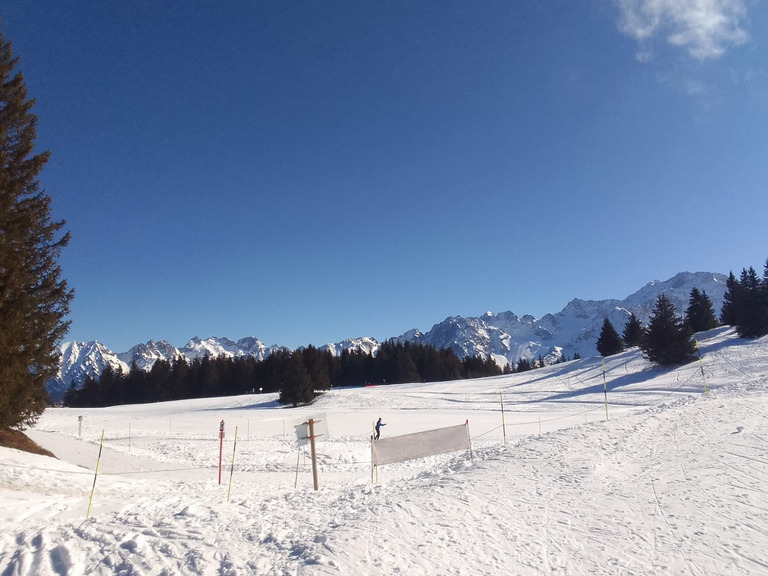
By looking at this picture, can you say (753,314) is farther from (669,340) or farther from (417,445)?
(417,445)

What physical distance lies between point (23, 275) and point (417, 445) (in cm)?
1358

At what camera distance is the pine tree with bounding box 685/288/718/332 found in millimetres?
67125

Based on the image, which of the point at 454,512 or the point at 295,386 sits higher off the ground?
the point at 295,386

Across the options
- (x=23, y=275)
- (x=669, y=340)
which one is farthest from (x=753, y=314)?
(x=23, y=275)

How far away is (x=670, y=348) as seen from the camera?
4206 centimetres

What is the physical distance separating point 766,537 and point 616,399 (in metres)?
30.3

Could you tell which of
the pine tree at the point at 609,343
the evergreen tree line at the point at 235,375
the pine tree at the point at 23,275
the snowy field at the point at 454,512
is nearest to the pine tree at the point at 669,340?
the pine tree at the point at 609,343

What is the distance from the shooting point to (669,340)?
42.1m

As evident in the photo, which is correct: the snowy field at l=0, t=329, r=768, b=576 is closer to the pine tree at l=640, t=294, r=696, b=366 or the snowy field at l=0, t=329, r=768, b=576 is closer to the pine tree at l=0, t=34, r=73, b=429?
the pine tree at l=0, t=34, r=73, b=429

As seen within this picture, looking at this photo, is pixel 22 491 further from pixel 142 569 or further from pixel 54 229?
pixel 54 229

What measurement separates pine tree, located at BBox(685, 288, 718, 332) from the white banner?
6855cm

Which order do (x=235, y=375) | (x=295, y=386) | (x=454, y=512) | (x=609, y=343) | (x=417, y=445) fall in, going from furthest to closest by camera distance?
(x=235, y=375), (x=609, y=343), (x=295, y=386), (x=417, y=445), (x=454, y=512)

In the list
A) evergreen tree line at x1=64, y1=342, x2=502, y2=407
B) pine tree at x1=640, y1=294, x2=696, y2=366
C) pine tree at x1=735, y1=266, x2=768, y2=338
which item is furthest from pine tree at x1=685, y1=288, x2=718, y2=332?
evergreen tree line at x1=64, y1=342, x2=502, y2=407

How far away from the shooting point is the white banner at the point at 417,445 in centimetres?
1330
